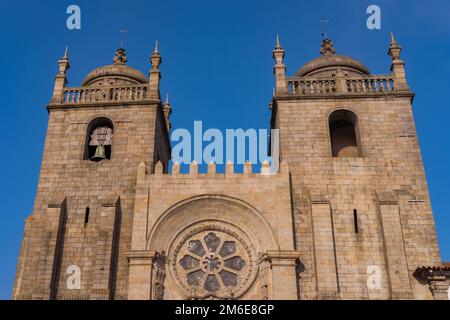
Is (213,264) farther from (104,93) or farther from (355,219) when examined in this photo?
(104,93)

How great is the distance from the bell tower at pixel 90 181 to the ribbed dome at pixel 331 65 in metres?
6.95

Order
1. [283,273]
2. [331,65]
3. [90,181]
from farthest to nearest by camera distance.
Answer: [331,65], [90,181], [283,273]

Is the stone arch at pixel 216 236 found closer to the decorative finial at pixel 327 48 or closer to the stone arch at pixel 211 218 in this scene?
the stone arch at pixel 211 218

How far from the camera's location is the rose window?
20.7 meters

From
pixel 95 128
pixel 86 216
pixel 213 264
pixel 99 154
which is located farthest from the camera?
pixel 95 128

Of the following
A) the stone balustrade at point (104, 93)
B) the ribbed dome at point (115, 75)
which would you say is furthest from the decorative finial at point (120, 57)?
the stone balustrade at point (104, 93)

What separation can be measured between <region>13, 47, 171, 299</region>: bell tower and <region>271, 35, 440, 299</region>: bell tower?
20.1 ft

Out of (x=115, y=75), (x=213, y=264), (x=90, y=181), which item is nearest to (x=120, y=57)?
(x=115, y=75)

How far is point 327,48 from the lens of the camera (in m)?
29.0

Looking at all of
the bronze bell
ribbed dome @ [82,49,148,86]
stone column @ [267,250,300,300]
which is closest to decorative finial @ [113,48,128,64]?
ribbed dome @ [82,49,148,86]

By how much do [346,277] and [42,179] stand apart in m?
12.3

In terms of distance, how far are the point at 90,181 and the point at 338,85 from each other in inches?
442
